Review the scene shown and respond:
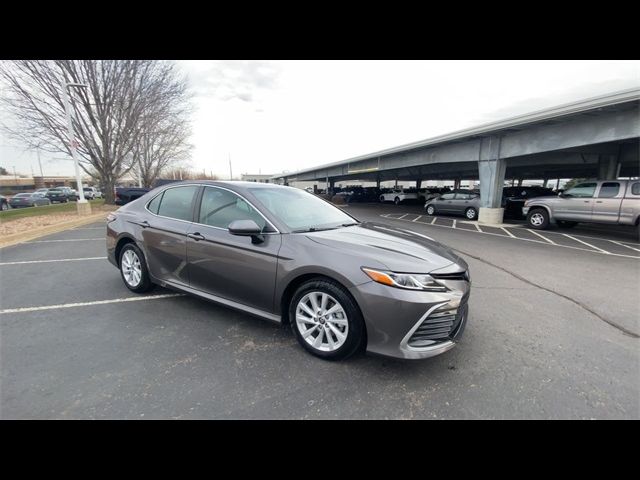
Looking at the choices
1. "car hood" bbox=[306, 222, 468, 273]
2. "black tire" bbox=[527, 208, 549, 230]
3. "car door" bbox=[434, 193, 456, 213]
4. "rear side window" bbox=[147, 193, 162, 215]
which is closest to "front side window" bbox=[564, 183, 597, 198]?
"black tire" bbox=[527, 208, 549, 230]

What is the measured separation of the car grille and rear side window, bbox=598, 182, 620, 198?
36.7ft

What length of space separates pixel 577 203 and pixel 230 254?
12.6m

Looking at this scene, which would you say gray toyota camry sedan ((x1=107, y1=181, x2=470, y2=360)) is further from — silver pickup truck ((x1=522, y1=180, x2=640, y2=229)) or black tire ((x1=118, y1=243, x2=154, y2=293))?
silver pickup truck ((x1=522, y1=180, x2=640, y2=229))

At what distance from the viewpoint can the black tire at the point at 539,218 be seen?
11492mm

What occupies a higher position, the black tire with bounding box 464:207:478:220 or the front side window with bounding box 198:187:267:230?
the front side window with bounding box 198:187:267:230

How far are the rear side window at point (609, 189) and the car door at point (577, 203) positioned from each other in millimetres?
219

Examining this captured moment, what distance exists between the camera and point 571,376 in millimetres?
2555

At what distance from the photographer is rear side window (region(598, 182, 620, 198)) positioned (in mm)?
9711

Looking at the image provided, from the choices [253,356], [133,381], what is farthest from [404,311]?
[133,381]

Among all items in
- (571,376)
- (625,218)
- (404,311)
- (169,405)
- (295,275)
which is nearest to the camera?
(169,405)

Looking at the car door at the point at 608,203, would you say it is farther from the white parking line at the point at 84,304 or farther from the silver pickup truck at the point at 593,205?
the white parking line at the point at 84,304

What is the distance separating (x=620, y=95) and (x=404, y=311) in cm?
1118

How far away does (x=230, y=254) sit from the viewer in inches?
123
